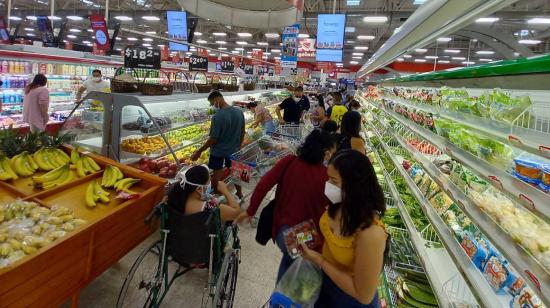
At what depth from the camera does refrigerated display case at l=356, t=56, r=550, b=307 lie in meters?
1.43

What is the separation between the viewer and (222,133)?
4.86m

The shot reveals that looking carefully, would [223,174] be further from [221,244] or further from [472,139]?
[472,139]

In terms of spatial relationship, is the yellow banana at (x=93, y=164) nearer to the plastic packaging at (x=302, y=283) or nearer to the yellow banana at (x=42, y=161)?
the yellow banana at (x=42, y=161)

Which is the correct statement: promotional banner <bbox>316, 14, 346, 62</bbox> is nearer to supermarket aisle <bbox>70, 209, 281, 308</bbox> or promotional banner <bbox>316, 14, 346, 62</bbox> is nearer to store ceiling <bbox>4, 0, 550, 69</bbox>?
store ceiling <bbox>4, 0, 550, 69</bbox>

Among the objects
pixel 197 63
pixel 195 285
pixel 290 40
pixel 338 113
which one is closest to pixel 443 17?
pixel 195 285

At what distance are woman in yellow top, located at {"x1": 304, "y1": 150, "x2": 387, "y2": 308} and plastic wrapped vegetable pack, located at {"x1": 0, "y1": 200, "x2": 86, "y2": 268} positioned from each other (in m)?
1.60

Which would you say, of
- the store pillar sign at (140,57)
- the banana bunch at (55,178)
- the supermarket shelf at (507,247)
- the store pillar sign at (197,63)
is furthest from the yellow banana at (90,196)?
the store pillar sign at (197,63)

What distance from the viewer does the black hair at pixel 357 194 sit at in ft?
5.70

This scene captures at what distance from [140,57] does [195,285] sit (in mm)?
3246

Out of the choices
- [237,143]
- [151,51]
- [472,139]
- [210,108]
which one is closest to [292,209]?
[472,139]

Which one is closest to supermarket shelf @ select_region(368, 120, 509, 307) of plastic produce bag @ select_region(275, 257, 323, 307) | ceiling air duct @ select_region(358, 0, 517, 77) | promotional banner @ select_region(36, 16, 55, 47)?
plastic produce bag @ select_region(275, 257, 323, 307)

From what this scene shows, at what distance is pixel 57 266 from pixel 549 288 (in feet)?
8.05

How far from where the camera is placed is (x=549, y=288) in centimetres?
122

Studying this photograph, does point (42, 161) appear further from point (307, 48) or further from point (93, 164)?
point (307, 48)
